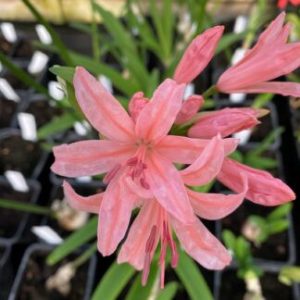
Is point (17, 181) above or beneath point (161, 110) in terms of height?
beneath

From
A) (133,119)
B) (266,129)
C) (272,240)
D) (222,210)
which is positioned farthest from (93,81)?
(266,129)

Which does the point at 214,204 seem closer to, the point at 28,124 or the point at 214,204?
the point at 214,204

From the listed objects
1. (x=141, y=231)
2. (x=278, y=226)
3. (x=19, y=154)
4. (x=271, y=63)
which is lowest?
(x=278, y=226)

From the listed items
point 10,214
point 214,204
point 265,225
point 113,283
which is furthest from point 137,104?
point 10,214

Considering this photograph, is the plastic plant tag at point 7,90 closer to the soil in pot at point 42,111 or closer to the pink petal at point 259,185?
the soil in pot at point 42,111

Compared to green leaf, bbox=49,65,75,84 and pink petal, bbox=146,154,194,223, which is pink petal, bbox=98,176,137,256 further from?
green leaf, bbox=49,65,75,84

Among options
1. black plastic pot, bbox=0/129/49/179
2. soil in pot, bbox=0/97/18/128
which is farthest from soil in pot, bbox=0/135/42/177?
soil in pot, bbox=0/97/18/128

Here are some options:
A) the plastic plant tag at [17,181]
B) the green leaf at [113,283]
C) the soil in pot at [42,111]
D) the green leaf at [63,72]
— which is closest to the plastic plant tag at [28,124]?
the plastic plant tag at [17,181]
